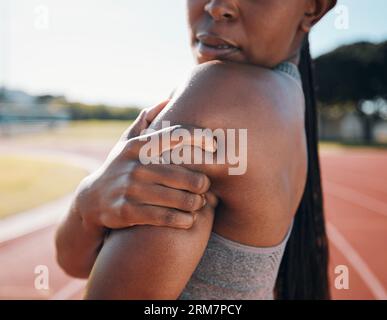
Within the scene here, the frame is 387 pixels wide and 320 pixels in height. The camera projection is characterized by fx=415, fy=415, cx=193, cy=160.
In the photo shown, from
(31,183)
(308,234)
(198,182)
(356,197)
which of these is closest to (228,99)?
(198,182)

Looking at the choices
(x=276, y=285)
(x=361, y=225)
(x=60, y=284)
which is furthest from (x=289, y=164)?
(x=361, y=225)

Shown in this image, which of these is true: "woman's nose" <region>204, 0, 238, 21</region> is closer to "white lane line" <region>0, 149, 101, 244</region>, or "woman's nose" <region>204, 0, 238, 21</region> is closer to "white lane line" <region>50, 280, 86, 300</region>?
"white lane line" <region>50, 280, 86, 300</region>

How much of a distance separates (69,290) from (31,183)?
6584mm

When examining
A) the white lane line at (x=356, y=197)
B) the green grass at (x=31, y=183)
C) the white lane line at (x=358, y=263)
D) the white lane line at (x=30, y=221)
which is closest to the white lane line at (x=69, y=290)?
the white lane line at (x=30, y=221)

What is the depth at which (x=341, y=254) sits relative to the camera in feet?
19.8

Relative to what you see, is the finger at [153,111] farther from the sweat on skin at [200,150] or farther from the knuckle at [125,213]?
the knuckle at [125,213]

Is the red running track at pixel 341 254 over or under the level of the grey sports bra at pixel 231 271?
under

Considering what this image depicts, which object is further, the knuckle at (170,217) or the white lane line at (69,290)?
the white lane line at (69,290)

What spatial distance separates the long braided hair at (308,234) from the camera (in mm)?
1416

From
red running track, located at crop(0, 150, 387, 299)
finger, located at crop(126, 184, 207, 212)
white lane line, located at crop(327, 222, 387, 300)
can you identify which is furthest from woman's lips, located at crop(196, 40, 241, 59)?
white lane line, located at crop(327, 222, 387, 300)

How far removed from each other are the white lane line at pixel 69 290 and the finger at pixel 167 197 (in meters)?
4.10

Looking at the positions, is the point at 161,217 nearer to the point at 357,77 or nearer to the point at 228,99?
the point at 228,99
